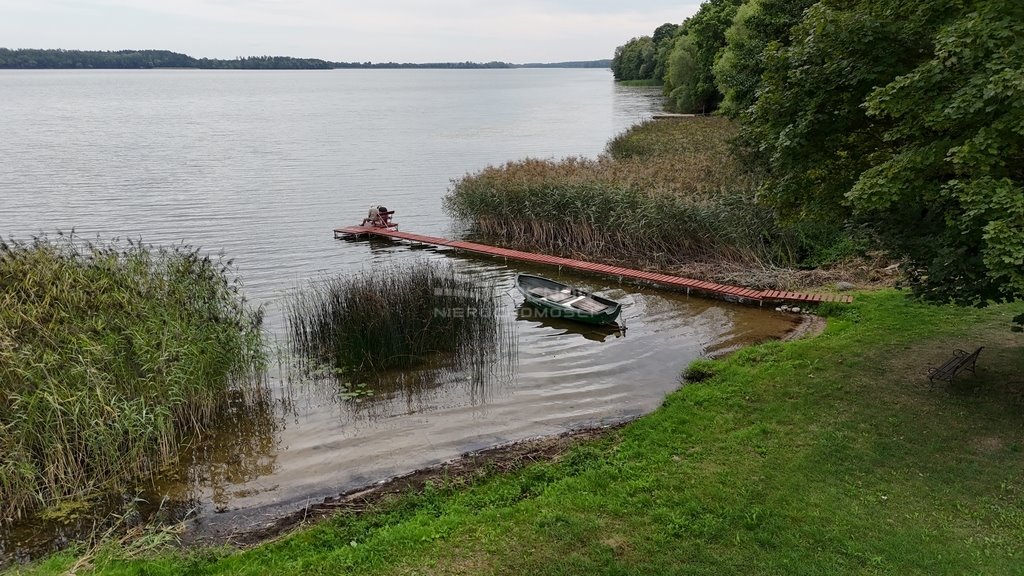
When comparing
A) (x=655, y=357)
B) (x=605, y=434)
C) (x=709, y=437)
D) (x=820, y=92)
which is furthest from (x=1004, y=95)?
(x=655, y=357)

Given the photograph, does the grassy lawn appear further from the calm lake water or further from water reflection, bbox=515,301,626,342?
water reflection, bbox=515,301,626,342

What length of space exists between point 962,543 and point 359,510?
20.2 ft

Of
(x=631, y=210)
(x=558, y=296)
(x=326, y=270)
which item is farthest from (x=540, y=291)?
(x=326, y=270)

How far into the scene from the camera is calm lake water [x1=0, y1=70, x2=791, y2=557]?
373 inches

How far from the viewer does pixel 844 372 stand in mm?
10133

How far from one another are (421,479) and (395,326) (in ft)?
15.1

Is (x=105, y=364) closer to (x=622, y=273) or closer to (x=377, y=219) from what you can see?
(x=622, y=273)

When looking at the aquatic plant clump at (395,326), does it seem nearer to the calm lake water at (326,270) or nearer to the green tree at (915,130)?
the calm lake water at (326,270)

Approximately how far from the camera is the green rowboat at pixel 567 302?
14438mm

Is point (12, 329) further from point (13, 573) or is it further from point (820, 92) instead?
point (820, 92)

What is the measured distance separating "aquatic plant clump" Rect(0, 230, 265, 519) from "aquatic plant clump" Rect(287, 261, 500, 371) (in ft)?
4.31

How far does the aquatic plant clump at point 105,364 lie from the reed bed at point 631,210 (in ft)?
38.5

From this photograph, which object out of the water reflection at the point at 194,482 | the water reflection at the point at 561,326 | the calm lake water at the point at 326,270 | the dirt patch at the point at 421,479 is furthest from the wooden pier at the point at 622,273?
the water reflection at the point at 194,482

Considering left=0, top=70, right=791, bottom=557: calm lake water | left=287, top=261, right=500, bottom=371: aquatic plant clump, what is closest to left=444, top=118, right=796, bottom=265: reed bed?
left=0, top=70, right=791, bottom=557: calm lake water
